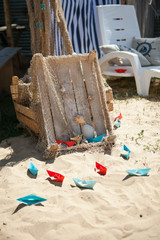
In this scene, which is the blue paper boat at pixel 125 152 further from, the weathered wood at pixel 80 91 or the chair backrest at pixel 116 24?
the chair backrest at pixel 116 24

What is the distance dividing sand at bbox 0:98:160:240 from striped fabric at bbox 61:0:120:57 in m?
2.86

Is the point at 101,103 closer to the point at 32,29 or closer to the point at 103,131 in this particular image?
the point at 103,131

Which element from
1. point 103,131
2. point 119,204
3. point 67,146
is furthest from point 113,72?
point 119,204

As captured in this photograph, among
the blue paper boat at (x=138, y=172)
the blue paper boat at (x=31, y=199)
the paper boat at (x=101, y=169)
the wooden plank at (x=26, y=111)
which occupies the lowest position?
the paper boat at (x=101, y=169)

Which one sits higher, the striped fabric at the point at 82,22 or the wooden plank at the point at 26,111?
the striped fabric at the point at 82,22

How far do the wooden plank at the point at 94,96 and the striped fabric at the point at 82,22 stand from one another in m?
2.48

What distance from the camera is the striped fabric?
5133mm

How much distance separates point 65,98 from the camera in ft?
9.30

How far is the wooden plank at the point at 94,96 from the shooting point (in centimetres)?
286

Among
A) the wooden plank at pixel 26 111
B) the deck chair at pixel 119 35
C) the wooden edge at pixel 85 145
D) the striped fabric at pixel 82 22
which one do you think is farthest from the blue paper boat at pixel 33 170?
the striped fabric at pixel 82 22

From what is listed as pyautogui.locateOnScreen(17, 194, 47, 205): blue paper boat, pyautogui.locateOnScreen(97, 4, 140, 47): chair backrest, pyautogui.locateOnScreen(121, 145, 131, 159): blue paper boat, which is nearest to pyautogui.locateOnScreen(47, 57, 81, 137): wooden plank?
pyautogui.locateOnScreen(121, 145, 131, 159): blue paper boat

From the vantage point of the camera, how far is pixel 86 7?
5.40m

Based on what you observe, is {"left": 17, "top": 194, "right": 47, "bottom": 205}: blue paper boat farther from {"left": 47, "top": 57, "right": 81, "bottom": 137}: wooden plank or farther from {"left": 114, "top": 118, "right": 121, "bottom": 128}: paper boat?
{"left": 114, "top": 118, "right": 121, "bottom": 128}: paper boat

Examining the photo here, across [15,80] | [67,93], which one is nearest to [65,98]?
[67,93]
